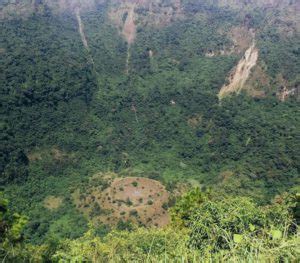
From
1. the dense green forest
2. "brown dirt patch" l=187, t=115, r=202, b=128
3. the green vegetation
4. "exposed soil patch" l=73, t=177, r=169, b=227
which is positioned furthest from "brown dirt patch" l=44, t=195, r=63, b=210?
"brown dirt patch" l=187, t=115, r=202, b=128

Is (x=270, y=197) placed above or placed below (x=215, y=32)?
below

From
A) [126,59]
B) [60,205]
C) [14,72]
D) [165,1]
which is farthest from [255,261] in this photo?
[165,1]

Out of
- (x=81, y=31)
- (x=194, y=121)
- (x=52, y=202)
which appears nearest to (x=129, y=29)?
(x=81, y=31)

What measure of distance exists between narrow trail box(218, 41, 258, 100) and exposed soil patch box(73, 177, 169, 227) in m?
27.4

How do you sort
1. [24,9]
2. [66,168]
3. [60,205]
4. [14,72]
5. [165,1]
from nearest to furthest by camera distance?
1. [60,205]
2. [66,168]
3. [14,72]
4. [24,9]
5. [165,1]

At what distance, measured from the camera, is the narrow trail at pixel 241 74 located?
74.2m

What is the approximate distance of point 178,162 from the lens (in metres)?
66.0

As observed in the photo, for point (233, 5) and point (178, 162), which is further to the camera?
point (233, 5)

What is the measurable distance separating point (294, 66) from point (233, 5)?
40005mm

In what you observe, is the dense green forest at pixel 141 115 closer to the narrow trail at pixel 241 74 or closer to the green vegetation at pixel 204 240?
the narrow trail at pixel 241 74

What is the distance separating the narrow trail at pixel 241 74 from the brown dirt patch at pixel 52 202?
37310mm

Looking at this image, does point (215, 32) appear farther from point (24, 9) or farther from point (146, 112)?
point (24, 9)

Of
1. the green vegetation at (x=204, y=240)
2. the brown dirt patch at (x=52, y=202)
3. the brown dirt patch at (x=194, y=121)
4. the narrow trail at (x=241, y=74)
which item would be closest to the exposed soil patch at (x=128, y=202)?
the brown dirt patch at (x=52, y=202)

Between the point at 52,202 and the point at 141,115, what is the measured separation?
2857 centimetres
